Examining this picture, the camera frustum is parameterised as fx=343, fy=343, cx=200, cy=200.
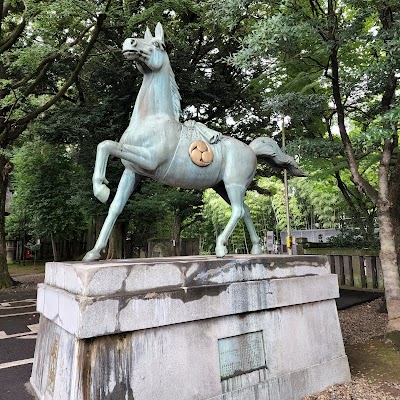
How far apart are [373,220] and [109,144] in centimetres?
1200

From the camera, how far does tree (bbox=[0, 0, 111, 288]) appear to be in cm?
854

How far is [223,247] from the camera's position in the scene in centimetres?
385

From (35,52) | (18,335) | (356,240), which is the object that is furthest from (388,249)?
(35,52)

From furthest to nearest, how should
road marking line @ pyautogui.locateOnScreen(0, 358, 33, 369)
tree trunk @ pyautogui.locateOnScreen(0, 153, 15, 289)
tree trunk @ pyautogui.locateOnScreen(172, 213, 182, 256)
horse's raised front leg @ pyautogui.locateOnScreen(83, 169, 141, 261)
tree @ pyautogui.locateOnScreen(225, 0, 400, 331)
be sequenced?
tree trunk @ pyautogui.locateOnScreen(172, 213, 182, 256) < tree trunk @ pyautogui.locateOnScreen(0, 153, 15, 289) < tree @ pyautogui.locateOnScreen(225, 0, 400, 331) < road marking line @ pyautogui.locateOnScreen(0, 358, 33, 369) < horse's raised front leg @ pyautogui.locateOnScreen(83, 169, 141, 261)

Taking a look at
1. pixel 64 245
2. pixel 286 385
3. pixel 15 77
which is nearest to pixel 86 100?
pixel 15 77

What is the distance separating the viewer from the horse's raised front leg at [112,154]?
328 centimetres

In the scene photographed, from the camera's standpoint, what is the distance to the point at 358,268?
9.84m

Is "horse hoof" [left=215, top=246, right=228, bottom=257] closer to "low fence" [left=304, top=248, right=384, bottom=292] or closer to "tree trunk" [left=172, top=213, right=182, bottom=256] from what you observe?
"low fence" [left=304, top=248, right=384, bottom=292]

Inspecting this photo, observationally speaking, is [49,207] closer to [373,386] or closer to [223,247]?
[223,247]

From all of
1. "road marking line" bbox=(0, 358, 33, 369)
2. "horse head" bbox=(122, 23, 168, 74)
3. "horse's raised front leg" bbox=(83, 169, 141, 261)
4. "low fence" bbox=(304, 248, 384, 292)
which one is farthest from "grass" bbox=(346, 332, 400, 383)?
"horse head" bbox=(122, 23, 168, 74)

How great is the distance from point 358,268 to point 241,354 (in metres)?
7.73

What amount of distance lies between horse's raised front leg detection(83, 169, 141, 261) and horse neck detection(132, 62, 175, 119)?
0.70 metres

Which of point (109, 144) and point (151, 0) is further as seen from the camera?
point (151, 0)

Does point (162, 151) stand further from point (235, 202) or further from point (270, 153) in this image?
point (270, 153)
